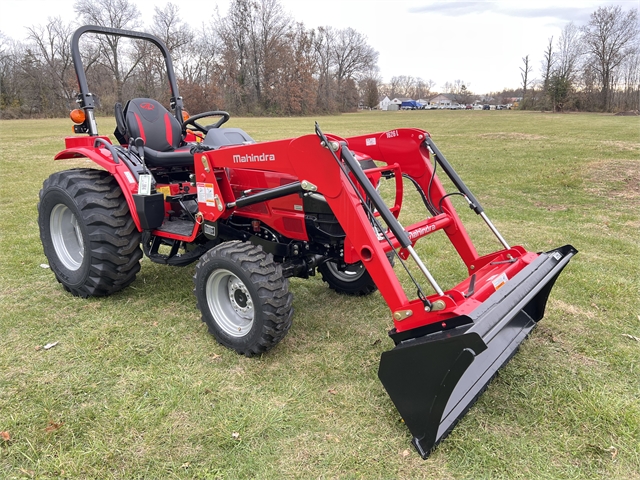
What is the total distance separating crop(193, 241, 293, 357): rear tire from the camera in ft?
9.77

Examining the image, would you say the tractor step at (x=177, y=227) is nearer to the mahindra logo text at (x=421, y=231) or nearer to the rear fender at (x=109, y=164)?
the rear fender at (x=109, y=164)

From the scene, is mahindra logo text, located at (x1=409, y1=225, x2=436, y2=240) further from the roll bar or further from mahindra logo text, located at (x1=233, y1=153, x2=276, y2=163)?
the roll bar

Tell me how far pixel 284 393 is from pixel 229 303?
35.8 inches

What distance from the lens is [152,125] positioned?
4516 mm

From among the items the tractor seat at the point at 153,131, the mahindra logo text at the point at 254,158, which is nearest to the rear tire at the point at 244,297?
the mahindra logo text at the point at 254,158

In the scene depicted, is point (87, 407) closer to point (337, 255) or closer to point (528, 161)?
point (337, 255)

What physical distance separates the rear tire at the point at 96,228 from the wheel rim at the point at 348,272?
1.81 metres

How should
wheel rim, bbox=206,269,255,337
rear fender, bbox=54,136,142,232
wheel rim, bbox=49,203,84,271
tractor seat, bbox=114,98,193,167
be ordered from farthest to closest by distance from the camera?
wheel rim, bbox=49,203,84,271 < tractor seat, bbox=114,98,193,167 < rear fender, bbox=54,136,142,232 < wheel rim, bbox=206,269,255,337

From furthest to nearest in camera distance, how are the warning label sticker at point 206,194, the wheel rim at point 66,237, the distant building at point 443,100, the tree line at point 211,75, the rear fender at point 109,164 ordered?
the distant building at point 443,100
the tree line at point 211,75
the wheel rim at point 66,237
the rear fender at point 109,164
the warning label sticker at point 206,194

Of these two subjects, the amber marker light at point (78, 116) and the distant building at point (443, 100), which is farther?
the distant building at point (443, 100)

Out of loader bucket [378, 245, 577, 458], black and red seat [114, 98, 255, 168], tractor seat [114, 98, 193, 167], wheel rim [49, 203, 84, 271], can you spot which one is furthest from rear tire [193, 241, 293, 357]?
wheel rim [49, 203, 84, 271]

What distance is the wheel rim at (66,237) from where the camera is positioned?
4.36 metres

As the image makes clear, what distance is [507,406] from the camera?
2.70 metres

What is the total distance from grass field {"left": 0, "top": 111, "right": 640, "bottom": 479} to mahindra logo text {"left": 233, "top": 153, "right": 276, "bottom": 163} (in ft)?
4.61
